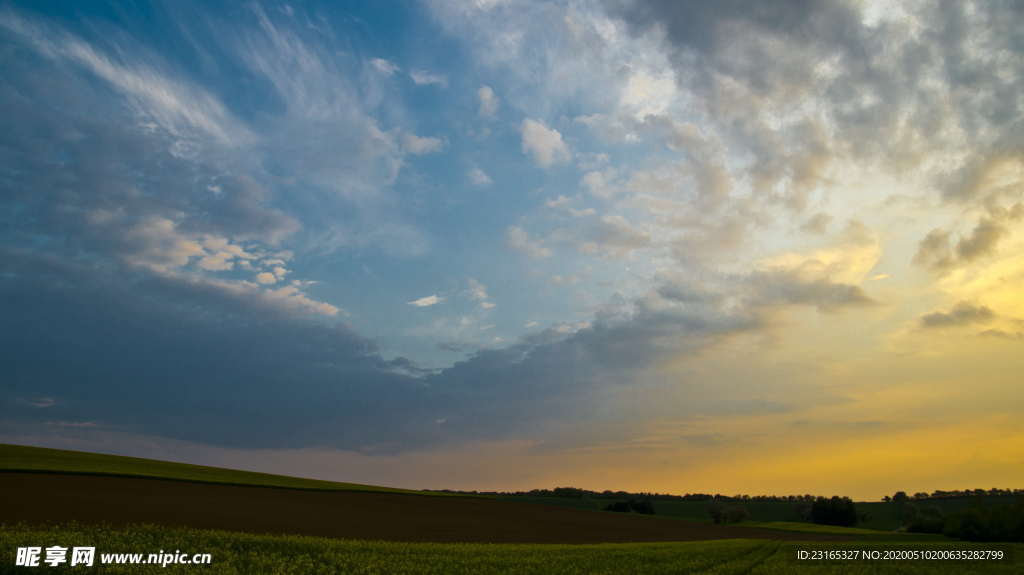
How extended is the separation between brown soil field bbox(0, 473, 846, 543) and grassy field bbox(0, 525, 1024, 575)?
10107 millimetres

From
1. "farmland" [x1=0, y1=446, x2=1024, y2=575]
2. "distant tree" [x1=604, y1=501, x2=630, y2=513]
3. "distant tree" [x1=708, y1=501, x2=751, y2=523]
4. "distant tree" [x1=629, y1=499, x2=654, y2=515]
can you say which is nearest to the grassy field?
"farmland" [x1=0, y1=446, x2=1024, y2=575]

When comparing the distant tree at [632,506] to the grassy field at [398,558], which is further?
the distant tree at [632,506]

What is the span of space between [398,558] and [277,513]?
86.6ft

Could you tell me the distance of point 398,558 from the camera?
78.2ft

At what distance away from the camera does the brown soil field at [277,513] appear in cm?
3594

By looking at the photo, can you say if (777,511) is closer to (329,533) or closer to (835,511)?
(835,511)

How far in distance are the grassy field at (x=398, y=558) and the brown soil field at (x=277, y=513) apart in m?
10.1

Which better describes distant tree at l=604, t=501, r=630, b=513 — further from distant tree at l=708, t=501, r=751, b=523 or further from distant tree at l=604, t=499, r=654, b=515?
distant tree at l=708, t=501, r=751, b=523

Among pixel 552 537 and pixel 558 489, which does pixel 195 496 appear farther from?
pixel 558 489

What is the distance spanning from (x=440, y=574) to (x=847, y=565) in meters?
21.8

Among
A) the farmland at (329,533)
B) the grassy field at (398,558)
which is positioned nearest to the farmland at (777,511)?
the farmland at (329,533)

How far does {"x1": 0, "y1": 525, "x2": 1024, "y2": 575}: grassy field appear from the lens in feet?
62.8

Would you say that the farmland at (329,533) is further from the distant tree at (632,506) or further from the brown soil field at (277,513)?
the distant tree at (632,506)

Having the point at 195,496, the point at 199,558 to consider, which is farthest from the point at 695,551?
the point at 195,496
